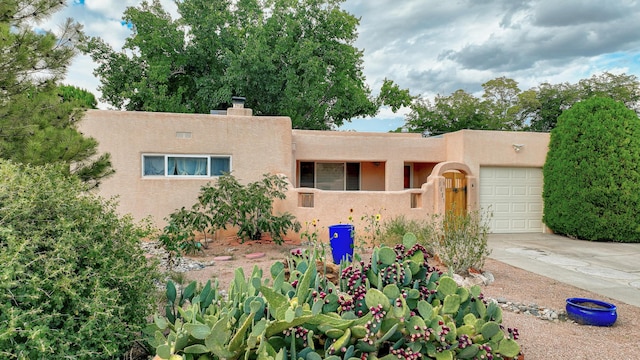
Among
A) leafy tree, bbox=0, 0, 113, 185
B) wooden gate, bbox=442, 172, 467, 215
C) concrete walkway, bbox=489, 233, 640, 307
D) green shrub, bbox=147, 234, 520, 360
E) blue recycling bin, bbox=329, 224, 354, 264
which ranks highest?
leafy tree, bbox=0, 0, 113, 185

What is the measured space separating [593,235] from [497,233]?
268 centimetres

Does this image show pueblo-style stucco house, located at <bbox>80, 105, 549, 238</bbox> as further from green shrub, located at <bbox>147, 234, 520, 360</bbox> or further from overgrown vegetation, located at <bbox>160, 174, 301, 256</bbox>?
green shrub, located at <bbox>147, 234, 520, 360</bbox>

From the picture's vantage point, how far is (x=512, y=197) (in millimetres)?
13586

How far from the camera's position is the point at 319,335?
8.80 ft

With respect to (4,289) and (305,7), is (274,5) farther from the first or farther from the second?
(4,289)

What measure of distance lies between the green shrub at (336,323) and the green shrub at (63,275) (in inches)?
12.2

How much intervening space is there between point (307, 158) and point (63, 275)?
34.4 feet

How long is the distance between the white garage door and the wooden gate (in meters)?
0.76

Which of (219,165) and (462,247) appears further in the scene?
(219,165)

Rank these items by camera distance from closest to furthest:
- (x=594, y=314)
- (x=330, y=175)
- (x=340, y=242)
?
1. (x=594, y=314)
2. (x=340, y=242)
3. (x=330, y=175)

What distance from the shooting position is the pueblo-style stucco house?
10.6 metres

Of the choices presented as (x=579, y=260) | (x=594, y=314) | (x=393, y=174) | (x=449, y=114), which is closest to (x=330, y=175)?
(x=393, y=174)

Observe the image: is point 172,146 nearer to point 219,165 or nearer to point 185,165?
point 185,165

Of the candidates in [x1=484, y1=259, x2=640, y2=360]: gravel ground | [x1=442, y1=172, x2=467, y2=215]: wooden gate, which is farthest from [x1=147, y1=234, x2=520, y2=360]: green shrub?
[x1=442, y1=172, x2=467, y2=215]: wooden gate
